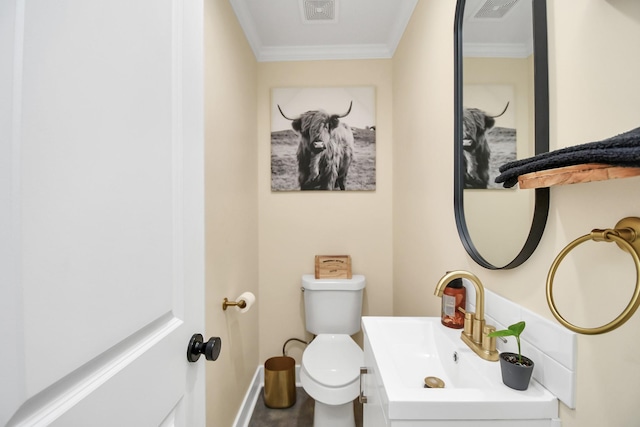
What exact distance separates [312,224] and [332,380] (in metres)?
1.02

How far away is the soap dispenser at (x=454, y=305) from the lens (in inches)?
41.4

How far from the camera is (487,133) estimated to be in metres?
0.94

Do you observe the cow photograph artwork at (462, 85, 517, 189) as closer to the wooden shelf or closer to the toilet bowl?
the wooden shelf

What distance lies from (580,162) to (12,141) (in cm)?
78

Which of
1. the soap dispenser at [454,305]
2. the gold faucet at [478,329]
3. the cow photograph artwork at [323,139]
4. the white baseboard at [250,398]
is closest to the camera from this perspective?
the gold faucet at [478,329]

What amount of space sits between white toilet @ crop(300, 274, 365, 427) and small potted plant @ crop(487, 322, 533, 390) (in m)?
0.89

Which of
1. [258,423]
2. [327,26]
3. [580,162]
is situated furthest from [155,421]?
[327,26]

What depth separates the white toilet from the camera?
4.66 ft

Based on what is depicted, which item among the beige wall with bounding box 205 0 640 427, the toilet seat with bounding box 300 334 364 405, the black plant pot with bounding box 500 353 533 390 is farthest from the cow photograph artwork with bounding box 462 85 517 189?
the toilet seat with bounding box 300 334 364 405

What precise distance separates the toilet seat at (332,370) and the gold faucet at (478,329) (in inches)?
28.7

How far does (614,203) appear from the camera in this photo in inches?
21.4

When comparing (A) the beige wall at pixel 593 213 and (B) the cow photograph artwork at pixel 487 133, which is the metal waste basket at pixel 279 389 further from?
(B) the cow photograph artwork at pixel 487 133

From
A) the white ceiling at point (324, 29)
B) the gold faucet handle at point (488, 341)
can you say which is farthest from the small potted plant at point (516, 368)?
the white ceiling at point (324, 29)

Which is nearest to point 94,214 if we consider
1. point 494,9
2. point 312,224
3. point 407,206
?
point 494,9
